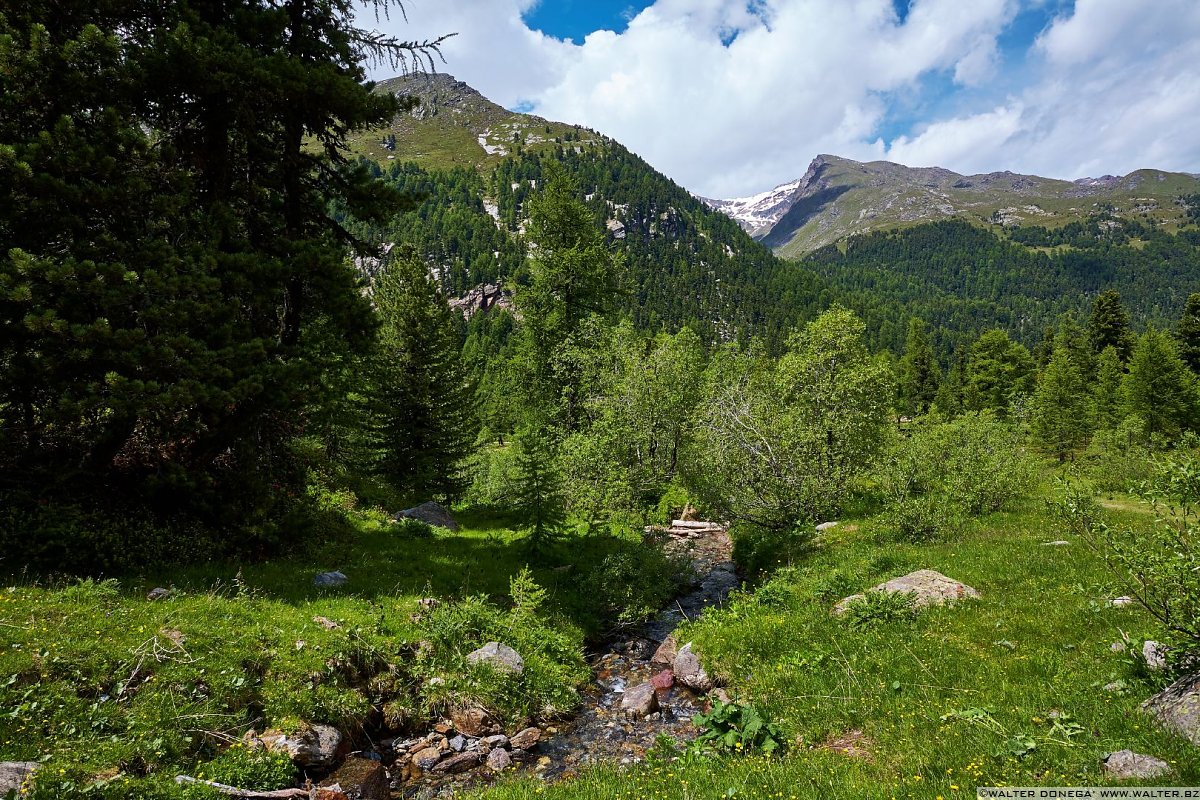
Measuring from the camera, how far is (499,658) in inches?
450

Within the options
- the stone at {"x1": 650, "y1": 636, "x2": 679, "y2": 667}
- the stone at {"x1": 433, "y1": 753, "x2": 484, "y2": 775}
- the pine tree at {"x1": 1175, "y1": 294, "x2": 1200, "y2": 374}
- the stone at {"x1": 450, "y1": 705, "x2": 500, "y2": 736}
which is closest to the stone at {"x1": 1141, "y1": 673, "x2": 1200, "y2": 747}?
the stone at {"x1": 650, "y1": 636, "x2": 679, "y2": 667}

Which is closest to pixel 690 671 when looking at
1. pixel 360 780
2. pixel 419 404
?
pixel 360 780

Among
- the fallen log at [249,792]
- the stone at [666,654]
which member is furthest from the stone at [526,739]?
the stone at [666,654]

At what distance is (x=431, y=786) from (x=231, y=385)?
857cm

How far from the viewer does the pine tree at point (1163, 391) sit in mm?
45688

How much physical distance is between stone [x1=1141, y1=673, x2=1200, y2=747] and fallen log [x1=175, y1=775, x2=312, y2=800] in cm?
1033

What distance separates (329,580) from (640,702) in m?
7.81

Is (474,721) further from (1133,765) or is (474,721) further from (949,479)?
(949,479)

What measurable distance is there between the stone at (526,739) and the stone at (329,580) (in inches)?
225

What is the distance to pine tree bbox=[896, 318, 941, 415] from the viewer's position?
96375 millimetres

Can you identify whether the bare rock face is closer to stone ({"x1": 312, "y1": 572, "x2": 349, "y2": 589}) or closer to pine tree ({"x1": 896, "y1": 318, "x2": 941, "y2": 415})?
stone ({"x1": 312, "y1": 572, "x2": 349, "y2": 589})

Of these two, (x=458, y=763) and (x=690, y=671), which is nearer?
(x=458, y=763)

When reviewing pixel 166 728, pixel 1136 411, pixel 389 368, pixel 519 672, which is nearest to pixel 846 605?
pixel 519 672

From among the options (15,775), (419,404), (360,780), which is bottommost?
(360,780)
